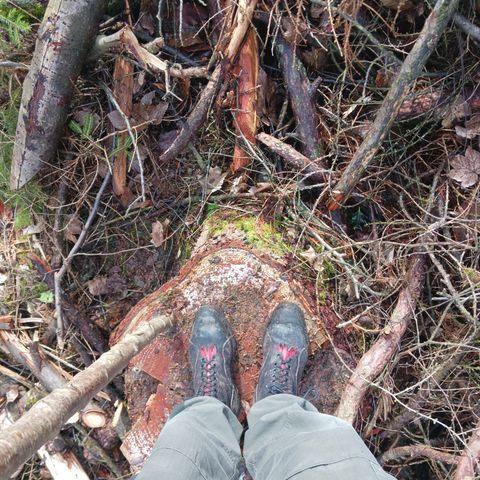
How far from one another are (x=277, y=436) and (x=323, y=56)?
1.94 metres

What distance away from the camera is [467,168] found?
230cm

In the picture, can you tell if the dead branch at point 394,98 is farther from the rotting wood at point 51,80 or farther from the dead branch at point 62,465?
the dead branch at point 62,465

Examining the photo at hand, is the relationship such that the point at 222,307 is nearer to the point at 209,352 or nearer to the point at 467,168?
the point at 209,352

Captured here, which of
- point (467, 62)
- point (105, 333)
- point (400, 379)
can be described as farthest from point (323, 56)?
point (105, 333)

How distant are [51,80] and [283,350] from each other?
5.89 ft

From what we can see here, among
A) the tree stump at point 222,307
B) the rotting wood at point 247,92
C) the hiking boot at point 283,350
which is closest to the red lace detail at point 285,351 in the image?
the hiking boot at point 283,350

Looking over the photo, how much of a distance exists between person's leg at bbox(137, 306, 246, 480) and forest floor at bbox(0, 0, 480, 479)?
177 millimetres

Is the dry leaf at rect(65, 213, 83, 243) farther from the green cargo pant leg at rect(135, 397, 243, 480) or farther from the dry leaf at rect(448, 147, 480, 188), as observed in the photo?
the dry leaf at rect(448, 147, 480, 188)

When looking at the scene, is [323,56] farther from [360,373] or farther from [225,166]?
[360,373]

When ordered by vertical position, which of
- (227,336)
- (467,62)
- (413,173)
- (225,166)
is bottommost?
(227,336)

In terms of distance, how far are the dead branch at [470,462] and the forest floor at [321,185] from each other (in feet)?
0.29

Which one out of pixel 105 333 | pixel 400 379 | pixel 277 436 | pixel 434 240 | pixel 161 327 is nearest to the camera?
pixel 277 436

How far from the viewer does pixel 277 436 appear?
6.49ft

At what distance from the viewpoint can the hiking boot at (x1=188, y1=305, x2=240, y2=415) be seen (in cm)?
227
